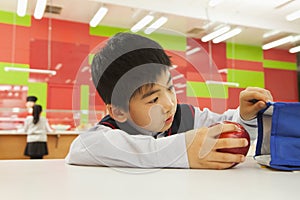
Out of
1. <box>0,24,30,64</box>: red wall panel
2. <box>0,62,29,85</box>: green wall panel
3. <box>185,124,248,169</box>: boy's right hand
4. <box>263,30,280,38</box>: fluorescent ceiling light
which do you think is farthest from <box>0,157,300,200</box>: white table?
<box>263,30,280,38</box>: fluorescent ceiling light

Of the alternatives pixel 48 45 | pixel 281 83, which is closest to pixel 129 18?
pixel 48 45

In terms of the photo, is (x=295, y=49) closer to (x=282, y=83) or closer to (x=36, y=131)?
(x=282, y=83)

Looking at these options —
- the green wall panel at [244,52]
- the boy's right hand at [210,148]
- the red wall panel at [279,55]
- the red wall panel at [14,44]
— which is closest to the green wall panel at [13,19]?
the red wall panel at [14,44]

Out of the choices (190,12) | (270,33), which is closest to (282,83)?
(270,33)

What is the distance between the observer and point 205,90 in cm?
46

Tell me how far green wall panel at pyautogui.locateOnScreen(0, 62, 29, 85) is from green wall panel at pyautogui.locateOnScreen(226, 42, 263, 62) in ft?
11.0

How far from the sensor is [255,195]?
9.9 inches

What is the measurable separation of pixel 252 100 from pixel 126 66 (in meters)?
0.24

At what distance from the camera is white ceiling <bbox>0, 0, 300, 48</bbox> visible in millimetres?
3902

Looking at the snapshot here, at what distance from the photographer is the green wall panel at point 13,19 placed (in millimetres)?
4355

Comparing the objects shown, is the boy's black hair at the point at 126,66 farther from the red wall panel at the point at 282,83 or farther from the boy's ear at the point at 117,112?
the red wall panel at the point at 282,83

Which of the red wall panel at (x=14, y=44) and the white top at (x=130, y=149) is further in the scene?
the red wall panel at (x=14, y=44)

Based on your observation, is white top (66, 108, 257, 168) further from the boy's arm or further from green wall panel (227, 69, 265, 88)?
green wall panel (227, 69, 265, 88)

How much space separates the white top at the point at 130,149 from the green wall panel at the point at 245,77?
5318mm
